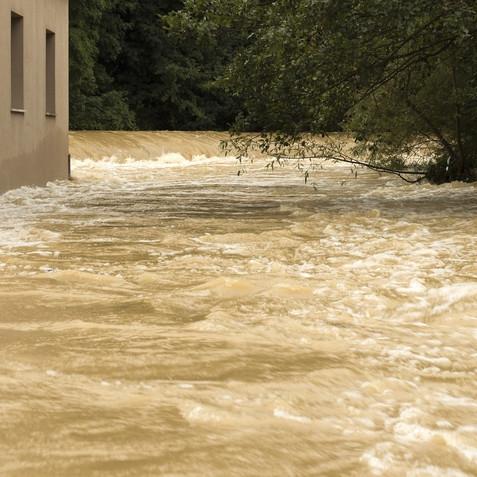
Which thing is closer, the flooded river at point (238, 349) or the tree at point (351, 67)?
the flooded river at point (238, 349)

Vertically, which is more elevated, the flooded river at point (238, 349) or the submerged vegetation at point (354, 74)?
the submerged vegetation at point (354, 74)

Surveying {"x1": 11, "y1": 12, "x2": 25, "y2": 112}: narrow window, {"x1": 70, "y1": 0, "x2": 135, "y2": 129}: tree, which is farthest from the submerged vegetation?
{"x1": 70, "y1": 0, "x2": 135, "y2": 129}: tree

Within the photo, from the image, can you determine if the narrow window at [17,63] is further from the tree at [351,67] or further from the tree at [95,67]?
the tree at [95,67]

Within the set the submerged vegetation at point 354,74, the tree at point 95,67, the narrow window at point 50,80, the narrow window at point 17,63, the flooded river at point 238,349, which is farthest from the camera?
the tree at point 95,67

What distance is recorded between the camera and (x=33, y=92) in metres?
15.0

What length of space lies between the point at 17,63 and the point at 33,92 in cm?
81

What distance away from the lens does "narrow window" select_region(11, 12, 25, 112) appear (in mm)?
14234

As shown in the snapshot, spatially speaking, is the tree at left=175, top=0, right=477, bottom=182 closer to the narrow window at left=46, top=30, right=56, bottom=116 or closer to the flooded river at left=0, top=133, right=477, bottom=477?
the flooded river at left=0, top=133, right=477, bottom=477

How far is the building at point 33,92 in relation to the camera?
44.0 feet

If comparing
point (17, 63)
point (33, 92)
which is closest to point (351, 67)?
point (17, 63)

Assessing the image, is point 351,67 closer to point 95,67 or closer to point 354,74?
point 354,74

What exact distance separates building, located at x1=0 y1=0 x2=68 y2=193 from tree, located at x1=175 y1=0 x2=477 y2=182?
11.4 feet

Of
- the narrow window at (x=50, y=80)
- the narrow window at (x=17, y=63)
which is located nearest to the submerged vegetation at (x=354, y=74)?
the narrow window at (x=17, y=63)

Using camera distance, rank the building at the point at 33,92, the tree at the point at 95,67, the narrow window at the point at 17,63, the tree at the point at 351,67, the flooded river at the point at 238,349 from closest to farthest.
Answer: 1. the flooded river at the point at 238,349
2. the tree at the point at 351,67
3. the building at the point at 33,92
4. the narrow window at the point at 17,63
5. the tree at the point at 95,67
